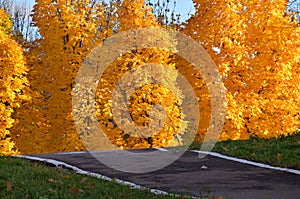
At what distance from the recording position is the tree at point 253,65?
22.7 m

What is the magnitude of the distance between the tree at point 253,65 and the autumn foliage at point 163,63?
0.15 ft

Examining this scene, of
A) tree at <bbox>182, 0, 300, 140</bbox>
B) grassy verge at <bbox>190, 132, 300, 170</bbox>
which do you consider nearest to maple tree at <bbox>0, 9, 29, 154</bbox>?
tree at <bbox>182, 0, 300, 140</bbox>

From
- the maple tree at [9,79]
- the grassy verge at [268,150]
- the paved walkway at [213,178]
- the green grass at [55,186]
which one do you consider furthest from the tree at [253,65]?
the green grass at [55,186]

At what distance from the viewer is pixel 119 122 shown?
23.7m

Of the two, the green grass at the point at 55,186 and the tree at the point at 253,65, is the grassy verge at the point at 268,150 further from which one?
the tree at the point at 253,65

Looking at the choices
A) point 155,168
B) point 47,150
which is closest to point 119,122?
point 47,150

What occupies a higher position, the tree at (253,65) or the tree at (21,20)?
the tree at (21,20)

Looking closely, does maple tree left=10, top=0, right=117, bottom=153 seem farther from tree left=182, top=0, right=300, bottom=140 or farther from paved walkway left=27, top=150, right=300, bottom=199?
paved walkway left=27, top=150, right=300, bottom=199

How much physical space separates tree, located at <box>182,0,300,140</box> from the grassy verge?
6616mm

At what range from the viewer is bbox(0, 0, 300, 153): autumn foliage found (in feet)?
74.9

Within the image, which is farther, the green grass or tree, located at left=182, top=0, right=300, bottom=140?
tree, located at left=182, top=0, right=300, bottom=140

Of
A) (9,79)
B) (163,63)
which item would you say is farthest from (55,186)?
(9,79)

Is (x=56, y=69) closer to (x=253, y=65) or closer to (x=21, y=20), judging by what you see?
(x=253, y=65)

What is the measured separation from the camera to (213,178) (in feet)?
32.6
